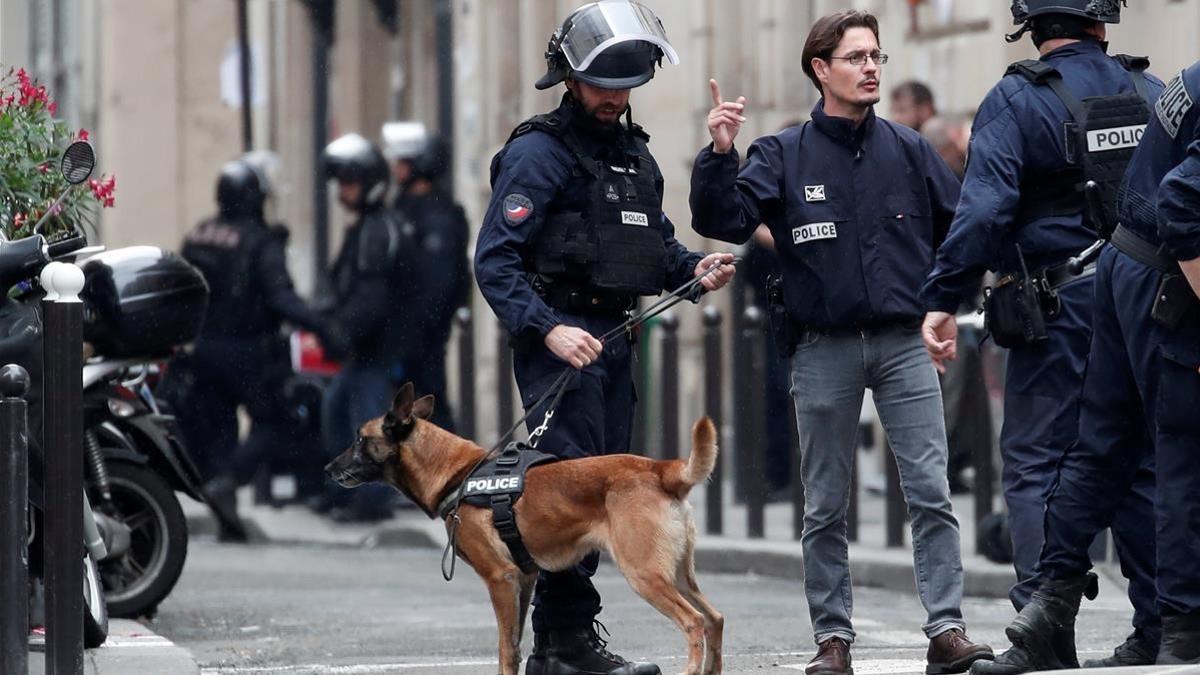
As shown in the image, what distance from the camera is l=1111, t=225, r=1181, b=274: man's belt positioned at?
628cm

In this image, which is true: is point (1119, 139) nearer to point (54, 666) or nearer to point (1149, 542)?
point (1149, 542)

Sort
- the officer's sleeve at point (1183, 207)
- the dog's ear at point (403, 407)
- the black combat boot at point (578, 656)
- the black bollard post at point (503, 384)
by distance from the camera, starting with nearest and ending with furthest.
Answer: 1. the officer's sleeve at point (1183, 207)
2. the black combat boot at point (578, 656)
3. the dog's ear at point (403, 407)
4. the black bollard post at point (503, 384)

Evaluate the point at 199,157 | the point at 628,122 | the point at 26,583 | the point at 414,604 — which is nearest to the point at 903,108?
the point at 414,604

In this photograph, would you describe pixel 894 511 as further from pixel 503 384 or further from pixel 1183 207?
pixel 1183 207

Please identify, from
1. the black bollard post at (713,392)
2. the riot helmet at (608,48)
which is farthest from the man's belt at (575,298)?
the black bollard post at (713,392)

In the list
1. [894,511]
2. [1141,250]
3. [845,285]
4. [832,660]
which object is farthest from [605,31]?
[894,511]

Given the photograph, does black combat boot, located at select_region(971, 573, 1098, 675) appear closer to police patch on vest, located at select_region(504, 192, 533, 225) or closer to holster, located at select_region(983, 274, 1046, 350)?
holster, located at select_region(983, 274, 1046, 350)

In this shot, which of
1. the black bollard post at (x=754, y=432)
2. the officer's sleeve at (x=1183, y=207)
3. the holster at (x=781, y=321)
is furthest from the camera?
the black bollard post at (x=754, y=432)

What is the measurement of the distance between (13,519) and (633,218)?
1853 mm

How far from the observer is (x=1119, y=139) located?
6820 mm

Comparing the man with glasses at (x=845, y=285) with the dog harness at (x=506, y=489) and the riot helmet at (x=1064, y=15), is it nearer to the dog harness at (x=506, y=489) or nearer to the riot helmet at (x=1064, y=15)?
the riot helmet at (x=1064, y=15)

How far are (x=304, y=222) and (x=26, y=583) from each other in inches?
832

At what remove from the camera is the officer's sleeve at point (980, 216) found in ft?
22.0

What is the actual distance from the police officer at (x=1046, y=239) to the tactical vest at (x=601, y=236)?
0.80m
